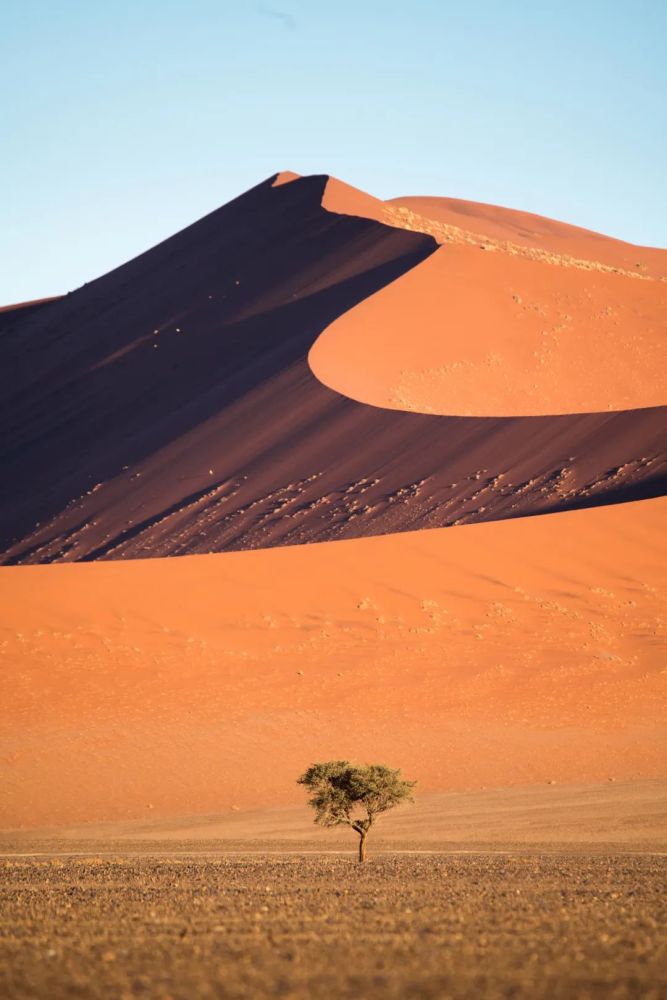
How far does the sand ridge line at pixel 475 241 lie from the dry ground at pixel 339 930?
118ft

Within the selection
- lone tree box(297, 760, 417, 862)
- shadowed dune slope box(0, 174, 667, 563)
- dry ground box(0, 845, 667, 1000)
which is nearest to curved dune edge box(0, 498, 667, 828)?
lone tree box(297, 760, 417, 862)

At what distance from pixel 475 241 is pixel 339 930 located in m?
41.6

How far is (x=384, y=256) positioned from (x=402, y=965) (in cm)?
3864

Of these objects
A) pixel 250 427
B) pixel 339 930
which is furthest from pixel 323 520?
pixel 339 930

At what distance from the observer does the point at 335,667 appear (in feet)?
60.2

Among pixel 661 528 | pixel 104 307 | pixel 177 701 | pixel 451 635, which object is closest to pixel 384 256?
pixel 104 307

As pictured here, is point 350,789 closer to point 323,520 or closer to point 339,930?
point 339,930

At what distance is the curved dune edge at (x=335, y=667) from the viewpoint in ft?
50.6

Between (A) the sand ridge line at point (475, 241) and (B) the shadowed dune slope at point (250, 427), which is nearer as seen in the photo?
(B) the shadowed dune slope at point (250, 427)

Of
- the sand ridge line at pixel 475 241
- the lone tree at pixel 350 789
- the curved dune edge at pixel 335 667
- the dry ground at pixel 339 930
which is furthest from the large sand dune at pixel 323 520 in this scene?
the dry ground at pixel 339 930

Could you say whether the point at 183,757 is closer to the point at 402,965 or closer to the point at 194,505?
the point at 402,965

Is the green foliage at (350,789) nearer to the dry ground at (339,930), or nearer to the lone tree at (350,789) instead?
the lone tree at (350,789)

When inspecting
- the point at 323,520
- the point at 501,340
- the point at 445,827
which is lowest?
the point at 445,827

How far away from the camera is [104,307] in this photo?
50.0 metres
